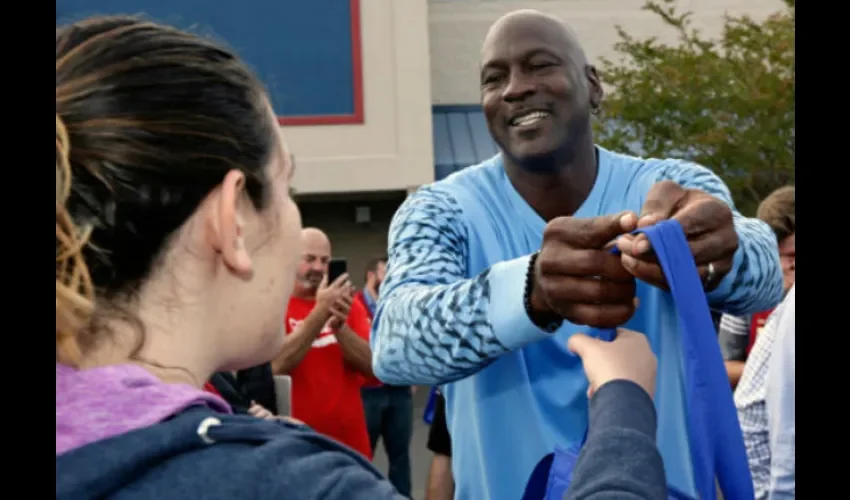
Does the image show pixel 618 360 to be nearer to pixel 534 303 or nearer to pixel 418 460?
pixel 534 303

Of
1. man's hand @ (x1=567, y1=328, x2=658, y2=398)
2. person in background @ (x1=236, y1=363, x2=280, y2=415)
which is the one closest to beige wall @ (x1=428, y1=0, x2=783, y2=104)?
person in background @ (x1=236, y1=363, x2=280, y2=415)

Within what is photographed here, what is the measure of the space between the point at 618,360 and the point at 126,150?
765mm

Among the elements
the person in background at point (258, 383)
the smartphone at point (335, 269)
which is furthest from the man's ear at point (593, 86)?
the smartphone at point (335, 269)

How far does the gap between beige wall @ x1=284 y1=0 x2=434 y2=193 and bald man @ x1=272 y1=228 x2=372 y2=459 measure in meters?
10.3

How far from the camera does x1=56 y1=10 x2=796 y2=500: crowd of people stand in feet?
3.86

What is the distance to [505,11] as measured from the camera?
19266 mm

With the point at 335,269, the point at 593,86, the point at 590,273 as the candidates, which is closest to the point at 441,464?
the point at 335,269

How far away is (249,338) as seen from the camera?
1.37 m

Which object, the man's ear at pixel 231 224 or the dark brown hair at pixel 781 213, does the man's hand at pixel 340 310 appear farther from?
the man's ear at pixel 231 224

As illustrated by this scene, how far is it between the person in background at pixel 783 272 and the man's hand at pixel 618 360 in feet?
9.78

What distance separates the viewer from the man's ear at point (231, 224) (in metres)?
1.27
